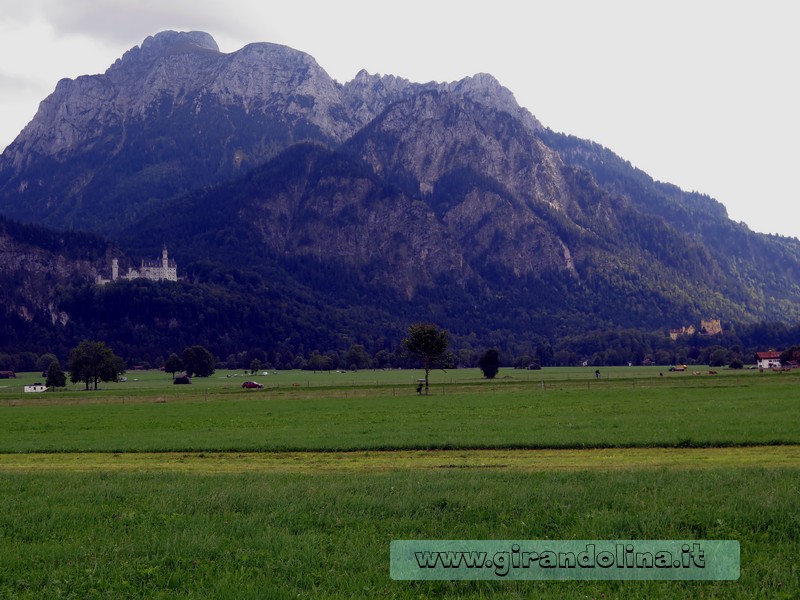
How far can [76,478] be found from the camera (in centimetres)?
2491

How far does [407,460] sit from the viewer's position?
32.3 metres

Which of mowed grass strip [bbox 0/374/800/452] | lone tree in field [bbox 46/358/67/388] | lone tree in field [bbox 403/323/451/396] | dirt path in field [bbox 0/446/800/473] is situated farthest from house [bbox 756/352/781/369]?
dirt path in field [bbox 0/446/800/473]

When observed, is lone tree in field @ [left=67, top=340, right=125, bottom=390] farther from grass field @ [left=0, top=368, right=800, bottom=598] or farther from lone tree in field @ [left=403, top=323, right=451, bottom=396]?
grass field @ [left=0, top=368, right=800, bottom=598]

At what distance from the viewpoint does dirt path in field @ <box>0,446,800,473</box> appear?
2900 centimetres

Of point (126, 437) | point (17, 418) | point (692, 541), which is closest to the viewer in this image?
point (692, 541)

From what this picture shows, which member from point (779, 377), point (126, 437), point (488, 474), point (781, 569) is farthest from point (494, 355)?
point (781, 569)

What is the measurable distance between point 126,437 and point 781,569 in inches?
1555

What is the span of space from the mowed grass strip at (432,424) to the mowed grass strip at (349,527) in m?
Result: 14.9

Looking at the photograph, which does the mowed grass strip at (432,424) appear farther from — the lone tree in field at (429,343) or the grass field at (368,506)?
the lone tree in field at (429,343)

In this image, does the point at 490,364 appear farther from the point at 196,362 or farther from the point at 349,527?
the point at 349,527

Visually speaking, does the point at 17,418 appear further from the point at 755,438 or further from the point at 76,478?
the point at 755,438

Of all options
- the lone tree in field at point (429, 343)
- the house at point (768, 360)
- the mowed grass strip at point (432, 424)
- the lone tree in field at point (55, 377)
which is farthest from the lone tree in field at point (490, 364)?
the lone tree in field at point (55, 377)

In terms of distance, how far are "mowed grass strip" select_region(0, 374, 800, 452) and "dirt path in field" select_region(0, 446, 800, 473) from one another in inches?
59.1

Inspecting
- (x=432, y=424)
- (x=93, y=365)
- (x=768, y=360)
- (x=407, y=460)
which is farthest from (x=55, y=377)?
(x=768, y=360)
